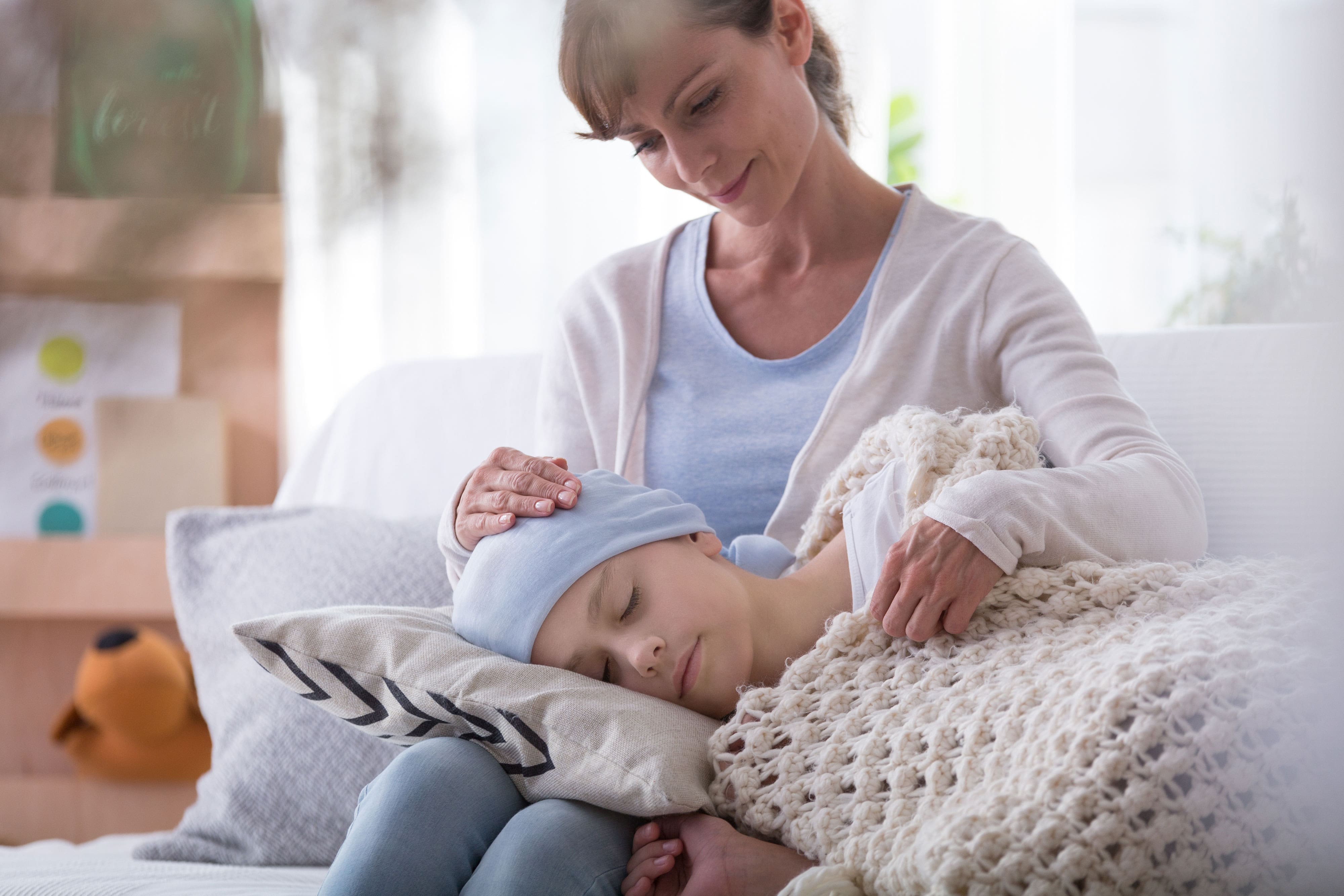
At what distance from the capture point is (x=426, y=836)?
0.71 metres

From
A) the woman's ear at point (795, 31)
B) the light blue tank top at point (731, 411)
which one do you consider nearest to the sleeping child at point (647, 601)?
the light blue tank top at point (731, 411)

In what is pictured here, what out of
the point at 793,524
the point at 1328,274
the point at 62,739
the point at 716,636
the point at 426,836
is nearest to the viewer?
the point at 1328,274

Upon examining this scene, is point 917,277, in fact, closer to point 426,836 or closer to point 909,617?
point 909,617

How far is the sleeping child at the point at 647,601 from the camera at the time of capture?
84 cm

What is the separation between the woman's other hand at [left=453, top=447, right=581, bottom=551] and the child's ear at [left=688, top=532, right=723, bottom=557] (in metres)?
0.13

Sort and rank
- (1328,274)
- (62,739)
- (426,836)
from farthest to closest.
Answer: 1. (426,836)
2. (62,739)
3. (1328,274)

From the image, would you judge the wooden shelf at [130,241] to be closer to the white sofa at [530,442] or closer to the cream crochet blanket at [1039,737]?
the white sofa at [530,442]

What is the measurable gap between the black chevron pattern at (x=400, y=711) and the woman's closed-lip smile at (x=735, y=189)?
0.59 meters

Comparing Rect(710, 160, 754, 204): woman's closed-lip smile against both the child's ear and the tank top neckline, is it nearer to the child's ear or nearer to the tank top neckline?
the tank top neckline

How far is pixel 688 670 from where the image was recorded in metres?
0.85

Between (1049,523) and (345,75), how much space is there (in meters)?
0.70

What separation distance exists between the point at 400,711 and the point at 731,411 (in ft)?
1.83

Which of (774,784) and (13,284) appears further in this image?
(774,784)

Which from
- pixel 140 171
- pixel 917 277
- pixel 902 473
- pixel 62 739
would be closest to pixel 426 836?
pixel 62 739
